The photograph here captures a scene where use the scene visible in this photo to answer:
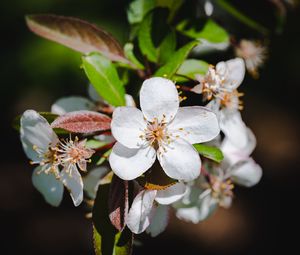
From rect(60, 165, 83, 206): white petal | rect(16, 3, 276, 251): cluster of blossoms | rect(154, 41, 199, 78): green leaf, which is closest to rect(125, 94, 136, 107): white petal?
rect(16, 3, 276, 251): cluster of blossoms

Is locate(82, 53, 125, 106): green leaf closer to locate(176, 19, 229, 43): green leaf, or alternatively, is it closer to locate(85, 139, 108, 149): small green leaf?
locate(85, 139, 108, 149): small green leaf

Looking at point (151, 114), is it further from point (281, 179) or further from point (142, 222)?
point (281, 179)

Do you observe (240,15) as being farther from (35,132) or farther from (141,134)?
(35,132)

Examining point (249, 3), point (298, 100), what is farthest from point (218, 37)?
point (298, 100)

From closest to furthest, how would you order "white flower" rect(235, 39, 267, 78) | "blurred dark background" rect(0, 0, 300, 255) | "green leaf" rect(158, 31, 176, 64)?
1. "green leaf" rect(158, 31, 176, 64)
2. "white flower" rect(235, 39, 267, 78)
3. "blurred dark background" rect(0, 0, 300, 255)

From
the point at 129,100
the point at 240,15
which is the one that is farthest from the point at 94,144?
the point at 240,15

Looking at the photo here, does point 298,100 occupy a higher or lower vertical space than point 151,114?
lower

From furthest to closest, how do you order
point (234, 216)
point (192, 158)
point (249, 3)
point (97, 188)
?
point (234, 216)
point (249, 3)
point (97, 188)
point (192, 158)
